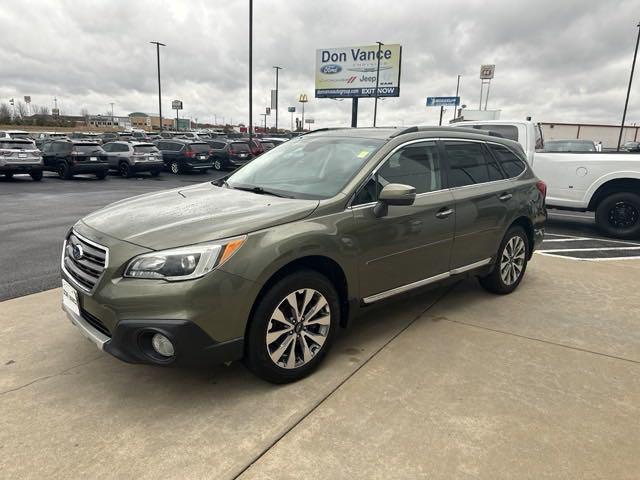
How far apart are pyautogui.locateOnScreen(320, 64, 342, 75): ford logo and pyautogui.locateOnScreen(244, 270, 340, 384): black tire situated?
3648 centimetres

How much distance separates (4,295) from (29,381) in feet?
6.80

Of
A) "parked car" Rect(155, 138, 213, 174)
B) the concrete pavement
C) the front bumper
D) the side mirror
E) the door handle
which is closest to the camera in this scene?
the concrete pavement

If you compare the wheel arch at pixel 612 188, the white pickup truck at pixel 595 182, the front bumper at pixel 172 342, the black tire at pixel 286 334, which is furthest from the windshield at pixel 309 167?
the wheel arch at pixel 612 188

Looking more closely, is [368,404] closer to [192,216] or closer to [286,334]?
[286,334]

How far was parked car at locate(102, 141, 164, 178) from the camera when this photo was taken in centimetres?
1978

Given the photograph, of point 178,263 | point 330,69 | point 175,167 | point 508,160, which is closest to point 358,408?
point 178,263

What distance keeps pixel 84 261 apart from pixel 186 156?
19.6 metres

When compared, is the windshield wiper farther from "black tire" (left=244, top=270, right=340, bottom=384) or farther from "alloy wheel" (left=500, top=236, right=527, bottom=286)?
"alloy wheel" (left=500, top=236, right=527, bottom=286)

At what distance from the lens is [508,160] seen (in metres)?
4.97

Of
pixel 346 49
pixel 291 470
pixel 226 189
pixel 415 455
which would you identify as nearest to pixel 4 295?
pixel 226 189

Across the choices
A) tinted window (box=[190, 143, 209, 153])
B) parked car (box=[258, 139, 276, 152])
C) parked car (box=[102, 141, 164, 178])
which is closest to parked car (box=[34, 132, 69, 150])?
parked car (box=[102, 141, 164, 178])

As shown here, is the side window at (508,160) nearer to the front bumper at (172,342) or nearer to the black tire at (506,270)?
the black tire at (506,270)

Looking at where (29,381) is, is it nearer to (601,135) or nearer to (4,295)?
(4,295)

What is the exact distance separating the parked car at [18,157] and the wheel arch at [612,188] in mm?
17276
